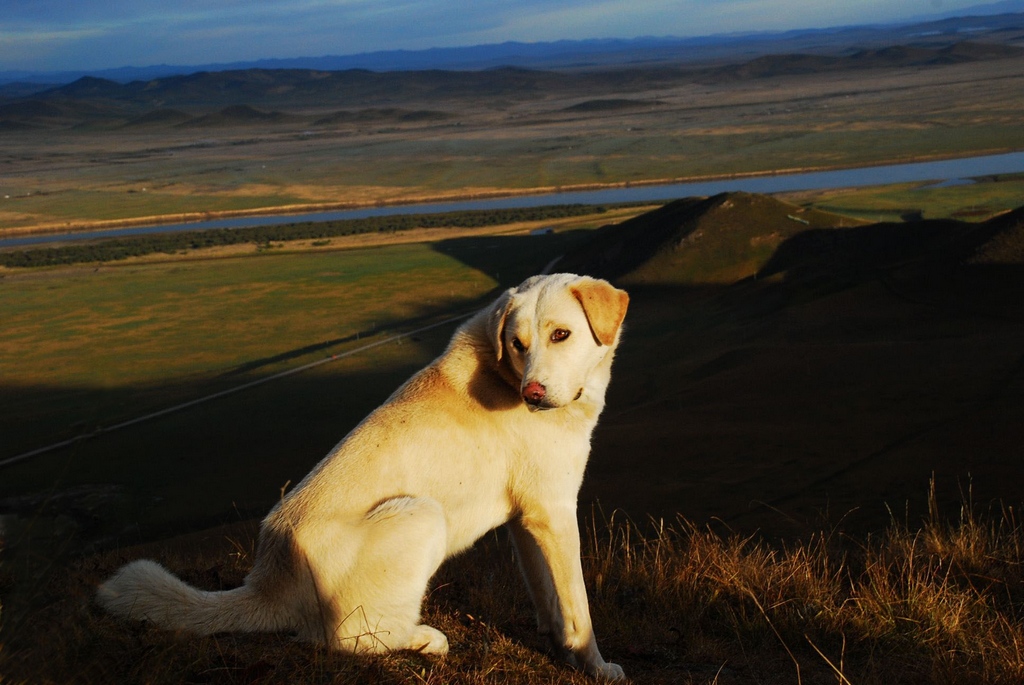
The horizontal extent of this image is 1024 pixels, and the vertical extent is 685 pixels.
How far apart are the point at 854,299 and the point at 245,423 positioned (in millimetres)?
13322

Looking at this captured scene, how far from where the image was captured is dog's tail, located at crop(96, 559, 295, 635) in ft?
14.6

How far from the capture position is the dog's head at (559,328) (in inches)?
190

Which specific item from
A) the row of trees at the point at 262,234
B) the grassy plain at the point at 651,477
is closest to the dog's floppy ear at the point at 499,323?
the grassy plain at the point at 651,477

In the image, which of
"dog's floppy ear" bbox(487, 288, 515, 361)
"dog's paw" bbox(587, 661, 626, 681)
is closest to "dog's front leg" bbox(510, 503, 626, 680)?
"dog's paw" bbox(587, 661, 626, 681)

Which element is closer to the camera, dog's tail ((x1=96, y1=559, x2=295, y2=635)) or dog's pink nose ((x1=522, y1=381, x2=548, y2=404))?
dog's tail ((x1=96, y1=559, x2=295, y2=635))

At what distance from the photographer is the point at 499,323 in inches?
195

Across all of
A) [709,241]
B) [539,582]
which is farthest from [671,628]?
[709,241]

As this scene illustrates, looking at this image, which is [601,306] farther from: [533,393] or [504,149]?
[504,149]

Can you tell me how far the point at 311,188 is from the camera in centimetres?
8469

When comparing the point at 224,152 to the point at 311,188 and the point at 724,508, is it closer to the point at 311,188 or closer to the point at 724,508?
the point at 311,188

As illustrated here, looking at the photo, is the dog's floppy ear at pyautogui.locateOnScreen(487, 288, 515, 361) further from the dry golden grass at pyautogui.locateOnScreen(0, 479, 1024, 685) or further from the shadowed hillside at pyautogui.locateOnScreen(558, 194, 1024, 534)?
the shadowed hillside at pyautogui.locateOnScreen(558, 194, 1024, 534)

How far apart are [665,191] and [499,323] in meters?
65.5

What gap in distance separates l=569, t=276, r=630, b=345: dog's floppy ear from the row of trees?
49.9 metres

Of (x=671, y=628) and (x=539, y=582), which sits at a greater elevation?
(x=539, y=582)
